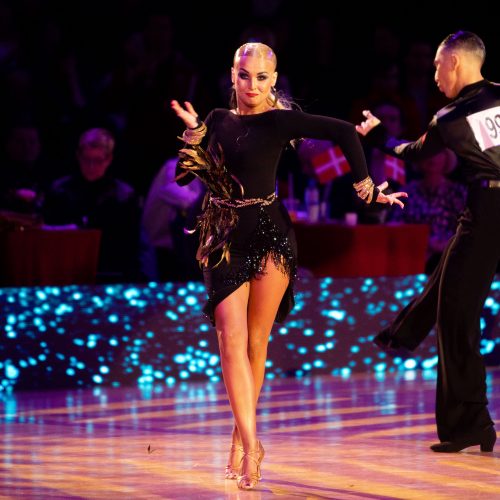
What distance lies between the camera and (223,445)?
552 centimetres

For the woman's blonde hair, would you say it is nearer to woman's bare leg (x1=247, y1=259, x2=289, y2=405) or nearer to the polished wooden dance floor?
woman's bare leg (x1=247, y1=259, x2=289, y2=405)

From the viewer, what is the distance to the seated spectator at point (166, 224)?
27.5 ft

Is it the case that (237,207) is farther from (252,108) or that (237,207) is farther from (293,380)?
(293,380)

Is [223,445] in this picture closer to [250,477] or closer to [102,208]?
[250,477]

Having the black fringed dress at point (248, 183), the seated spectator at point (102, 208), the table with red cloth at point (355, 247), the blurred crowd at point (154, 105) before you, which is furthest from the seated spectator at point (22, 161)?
the black fringed dress at point (248, 183)

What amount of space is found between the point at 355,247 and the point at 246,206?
359cm

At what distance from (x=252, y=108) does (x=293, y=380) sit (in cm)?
351

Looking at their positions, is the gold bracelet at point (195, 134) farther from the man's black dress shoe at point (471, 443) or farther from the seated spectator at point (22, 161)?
the seated spectator at point (22, 161)

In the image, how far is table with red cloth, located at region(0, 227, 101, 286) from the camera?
7.38 metres

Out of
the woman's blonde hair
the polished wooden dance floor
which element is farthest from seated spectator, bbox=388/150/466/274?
the woman's blonde hair

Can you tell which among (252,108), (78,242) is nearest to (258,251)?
(252,108)

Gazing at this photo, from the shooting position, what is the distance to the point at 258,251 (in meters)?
4.66

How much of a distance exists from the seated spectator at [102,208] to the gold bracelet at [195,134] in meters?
3.47

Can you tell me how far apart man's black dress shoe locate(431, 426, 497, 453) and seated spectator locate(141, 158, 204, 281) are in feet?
10.8
